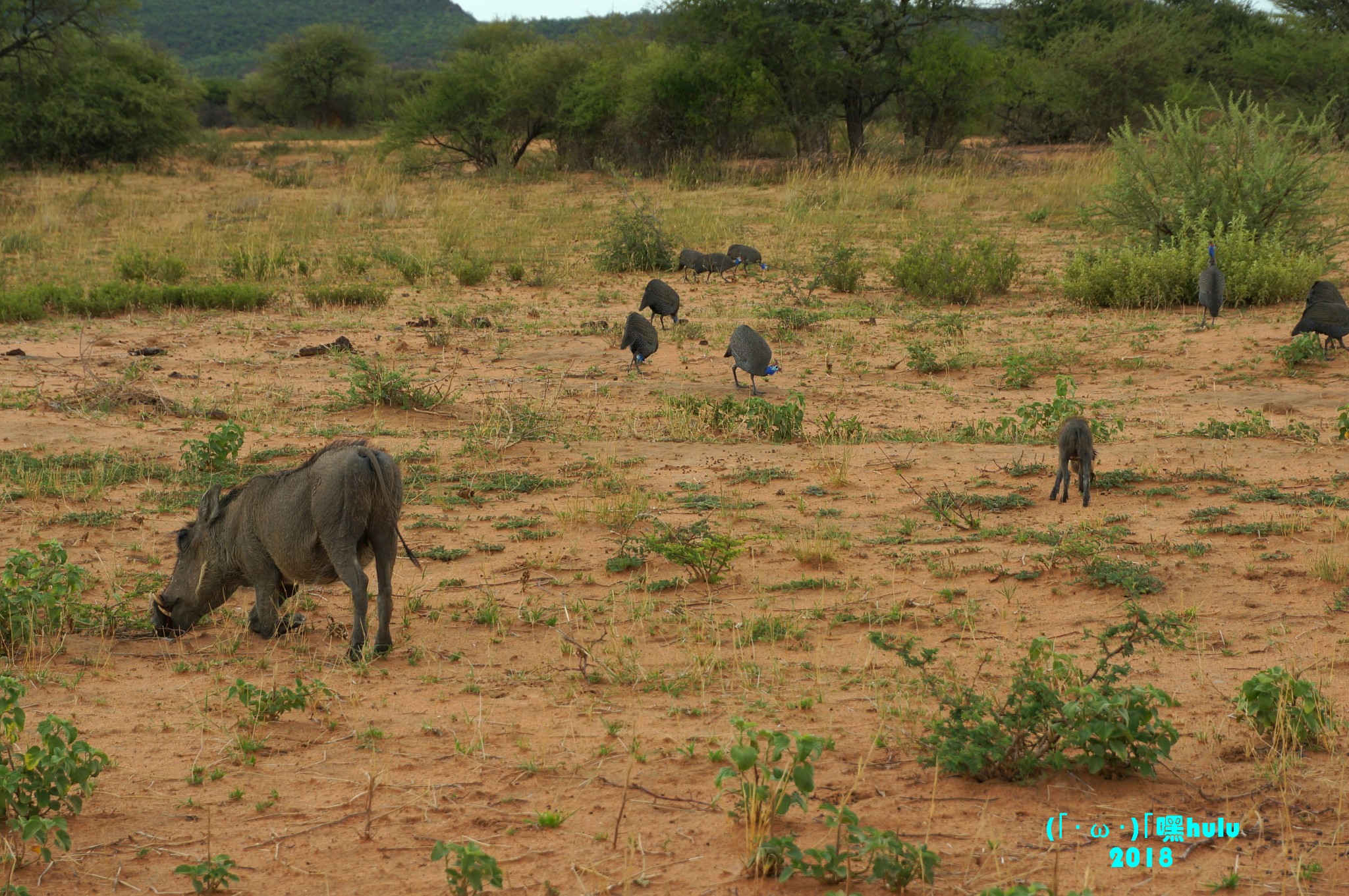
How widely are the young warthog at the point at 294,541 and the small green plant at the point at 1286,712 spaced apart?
3.16 meters

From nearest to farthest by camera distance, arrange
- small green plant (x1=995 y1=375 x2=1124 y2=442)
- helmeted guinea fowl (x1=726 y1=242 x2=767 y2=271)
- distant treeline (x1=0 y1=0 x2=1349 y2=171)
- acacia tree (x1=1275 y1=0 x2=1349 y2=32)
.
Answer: small green plant (x1=995 y1=375 x2=1124 y2=442), helmeted guinea fowl (x1=726 y1=242 x2=767 y2=271), distant treeline (x1=0 y1=0 x2=1349 y2=171), acacia tree (x1=1275 y1=0 x2=1349 y2=32)

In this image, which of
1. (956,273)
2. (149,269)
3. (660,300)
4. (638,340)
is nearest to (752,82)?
(956,273)

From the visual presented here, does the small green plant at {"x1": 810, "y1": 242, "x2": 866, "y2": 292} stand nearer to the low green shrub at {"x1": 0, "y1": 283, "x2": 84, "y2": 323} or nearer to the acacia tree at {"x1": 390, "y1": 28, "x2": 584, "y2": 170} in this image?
the low green shrub at {"x1": 0, "y1": 283, "x2": 84, "y2": 323}

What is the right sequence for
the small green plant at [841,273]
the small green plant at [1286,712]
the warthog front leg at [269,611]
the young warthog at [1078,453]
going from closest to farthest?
the small green plant at [1286,712] → the warthog front leg at [269,611] → the young warthog at [1078,453] → the small green plant at [841,273]

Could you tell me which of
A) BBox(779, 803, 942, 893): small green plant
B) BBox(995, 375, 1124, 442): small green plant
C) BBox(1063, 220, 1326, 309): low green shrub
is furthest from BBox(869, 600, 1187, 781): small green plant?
BBox(1063, 220, 1326, 309): low green shrub

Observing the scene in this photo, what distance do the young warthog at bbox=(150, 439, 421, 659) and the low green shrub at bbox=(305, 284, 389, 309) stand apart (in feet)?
27.3

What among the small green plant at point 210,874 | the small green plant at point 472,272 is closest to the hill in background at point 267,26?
the small green plant at point 472,272

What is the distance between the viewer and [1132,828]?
11.0 ft

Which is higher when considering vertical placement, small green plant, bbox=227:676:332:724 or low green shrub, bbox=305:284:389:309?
low green shrub, bbox=305:284:389:309

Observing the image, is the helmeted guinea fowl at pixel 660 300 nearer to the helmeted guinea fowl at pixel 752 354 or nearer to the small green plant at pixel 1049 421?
the helmeted guinea fowl at pixel 752 354

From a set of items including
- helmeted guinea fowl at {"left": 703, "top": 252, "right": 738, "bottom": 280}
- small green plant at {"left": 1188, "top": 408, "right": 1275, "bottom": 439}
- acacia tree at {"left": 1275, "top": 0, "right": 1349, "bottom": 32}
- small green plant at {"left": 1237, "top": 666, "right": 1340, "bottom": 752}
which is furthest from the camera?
acacia tree at {"left": 1275, "top": 0, "right": 1349, "bottom": 32}

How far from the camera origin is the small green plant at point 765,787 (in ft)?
10.2

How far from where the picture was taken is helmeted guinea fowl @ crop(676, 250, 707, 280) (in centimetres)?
1499

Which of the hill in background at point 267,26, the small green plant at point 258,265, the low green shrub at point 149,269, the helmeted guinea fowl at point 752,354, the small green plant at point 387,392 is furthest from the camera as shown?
the hill in background at point 267,26
